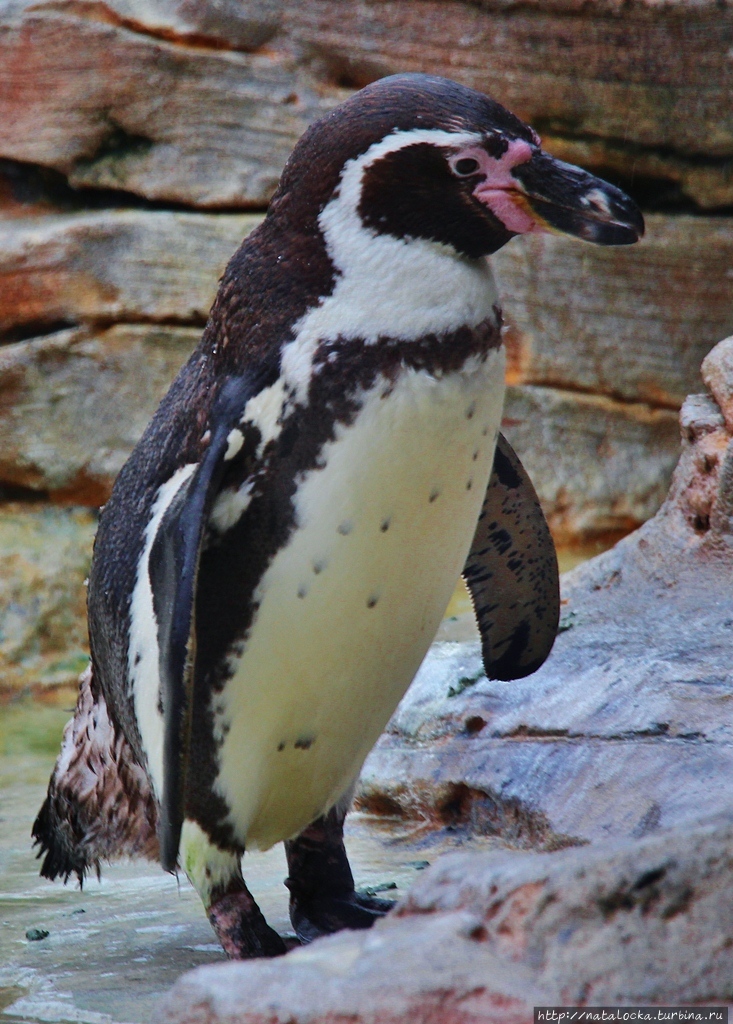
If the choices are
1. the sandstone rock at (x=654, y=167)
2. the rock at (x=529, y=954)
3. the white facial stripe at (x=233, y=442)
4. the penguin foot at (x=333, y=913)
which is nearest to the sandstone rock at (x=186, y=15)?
the sandstone rock at (x=654, y=167)

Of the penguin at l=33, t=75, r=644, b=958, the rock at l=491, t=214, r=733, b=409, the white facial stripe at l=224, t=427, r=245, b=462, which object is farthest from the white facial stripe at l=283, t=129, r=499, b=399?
the rock at l=491, t=214, r=733, b=409

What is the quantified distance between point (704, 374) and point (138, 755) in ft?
5.96

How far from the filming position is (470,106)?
1.87 meters

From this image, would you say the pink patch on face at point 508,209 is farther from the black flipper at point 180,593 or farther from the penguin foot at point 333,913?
the penguin foot at point 333,913

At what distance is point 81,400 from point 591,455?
2.11 meters

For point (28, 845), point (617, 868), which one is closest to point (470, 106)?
point (617, 868)

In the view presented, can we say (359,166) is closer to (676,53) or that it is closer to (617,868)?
(617,868)

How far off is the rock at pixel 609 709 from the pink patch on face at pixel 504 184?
95cm

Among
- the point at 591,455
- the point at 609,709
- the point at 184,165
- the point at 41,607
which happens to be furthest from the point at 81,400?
the point at 609,709

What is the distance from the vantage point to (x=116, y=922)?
94.1 inches

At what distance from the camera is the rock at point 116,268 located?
486 cm

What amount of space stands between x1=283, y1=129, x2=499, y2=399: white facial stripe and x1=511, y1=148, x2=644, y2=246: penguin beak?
0.11 metres

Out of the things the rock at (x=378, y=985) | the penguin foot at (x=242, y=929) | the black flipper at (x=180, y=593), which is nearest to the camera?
the rock at (x=378, y=985)

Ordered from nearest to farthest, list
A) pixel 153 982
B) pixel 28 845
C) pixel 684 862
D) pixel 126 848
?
1. pixel 684 862
2. pixel 153 982
3. pixel 126 848
4. pixel 28 845
